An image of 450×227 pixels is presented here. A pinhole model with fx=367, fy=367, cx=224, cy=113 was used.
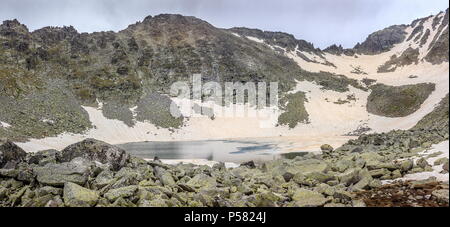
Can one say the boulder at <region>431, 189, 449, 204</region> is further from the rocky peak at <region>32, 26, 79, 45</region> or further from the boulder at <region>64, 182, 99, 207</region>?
the rocky peak at <region>32, 26, 79, 45</region>

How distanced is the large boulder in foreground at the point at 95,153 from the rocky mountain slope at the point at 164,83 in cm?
4187

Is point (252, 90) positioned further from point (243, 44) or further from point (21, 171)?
point (21, 171)

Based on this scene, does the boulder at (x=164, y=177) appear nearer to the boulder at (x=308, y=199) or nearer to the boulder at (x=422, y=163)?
the boulder at (x=308, y=199)

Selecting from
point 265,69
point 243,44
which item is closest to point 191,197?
point 265,69

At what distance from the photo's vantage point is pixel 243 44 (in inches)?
6156

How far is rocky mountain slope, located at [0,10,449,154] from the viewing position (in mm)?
83188

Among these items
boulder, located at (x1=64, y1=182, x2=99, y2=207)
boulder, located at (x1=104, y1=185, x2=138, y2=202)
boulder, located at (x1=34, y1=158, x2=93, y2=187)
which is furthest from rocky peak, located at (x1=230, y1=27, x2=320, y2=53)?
boulder, located at (x1=64, y1=182, x2=99, y2=207)

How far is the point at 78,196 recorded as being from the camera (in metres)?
13.0

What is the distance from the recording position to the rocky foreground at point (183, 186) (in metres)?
13.2

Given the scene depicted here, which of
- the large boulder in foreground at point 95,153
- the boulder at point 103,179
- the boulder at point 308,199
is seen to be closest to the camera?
the boulder at point 308,199

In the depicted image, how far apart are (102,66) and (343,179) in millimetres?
110495

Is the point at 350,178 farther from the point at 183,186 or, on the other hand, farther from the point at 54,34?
the point at 54,34

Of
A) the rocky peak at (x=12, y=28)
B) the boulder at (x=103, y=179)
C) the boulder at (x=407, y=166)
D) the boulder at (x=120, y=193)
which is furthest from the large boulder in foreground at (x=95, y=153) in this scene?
the rocky peak at (x=12, y=28)

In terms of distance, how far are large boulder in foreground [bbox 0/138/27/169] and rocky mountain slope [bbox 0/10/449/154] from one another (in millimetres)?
40285
